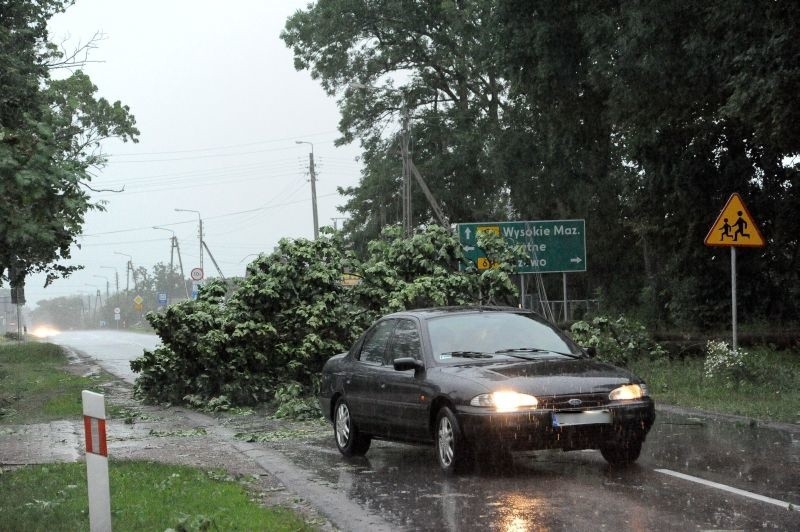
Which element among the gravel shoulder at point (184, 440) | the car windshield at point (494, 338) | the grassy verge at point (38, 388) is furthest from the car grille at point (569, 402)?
the grassy verge at point (38, 388)

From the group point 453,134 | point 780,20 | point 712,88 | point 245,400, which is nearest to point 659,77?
point 712,88

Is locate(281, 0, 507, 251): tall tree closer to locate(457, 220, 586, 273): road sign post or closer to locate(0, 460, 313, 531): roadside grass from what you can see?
locate(457, 220, 586, 273): road sign post

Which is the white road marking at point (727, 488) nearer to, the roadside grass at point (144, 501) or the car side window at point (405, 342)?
the car side window at point (405, 342)

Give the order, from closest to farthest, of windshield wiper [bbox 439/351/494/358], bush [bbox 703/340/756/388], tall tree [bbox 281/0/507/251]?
windshield wiper [bbox 439/351/494/358] < bush [bbox 703/340/756/388] < tall tree [bbox 281/0/507/251]

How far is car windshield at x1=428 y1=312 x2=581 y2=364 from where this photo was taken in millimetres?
9703

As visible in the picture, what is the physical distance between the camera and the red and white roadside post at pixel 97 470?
6441 millimetres

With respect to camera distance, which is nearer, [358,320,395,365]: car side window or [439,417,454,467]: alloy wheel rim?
[439,417,454,467]: alloy wheel rim

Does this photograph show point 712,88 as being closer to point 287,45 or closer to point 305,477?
point 305,477

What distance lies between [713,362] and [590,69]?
30.4ft

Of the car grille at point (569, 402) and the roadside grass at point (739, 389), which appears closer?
the car grille at point (569, 402)

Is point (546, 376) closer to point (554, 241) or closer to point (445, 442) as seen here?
point (445, 442)

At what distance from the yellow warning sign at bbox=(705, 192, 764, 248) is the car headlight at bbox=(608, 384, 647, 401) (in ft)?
24.6

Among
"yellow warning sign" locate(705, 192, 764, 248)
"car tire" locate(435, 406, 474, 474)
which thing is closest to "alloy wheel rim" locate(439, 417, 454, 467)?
"car tire" locate(435, 406, 474, 474)

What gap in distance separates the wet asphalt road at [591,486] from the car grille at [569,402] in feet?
2.01
